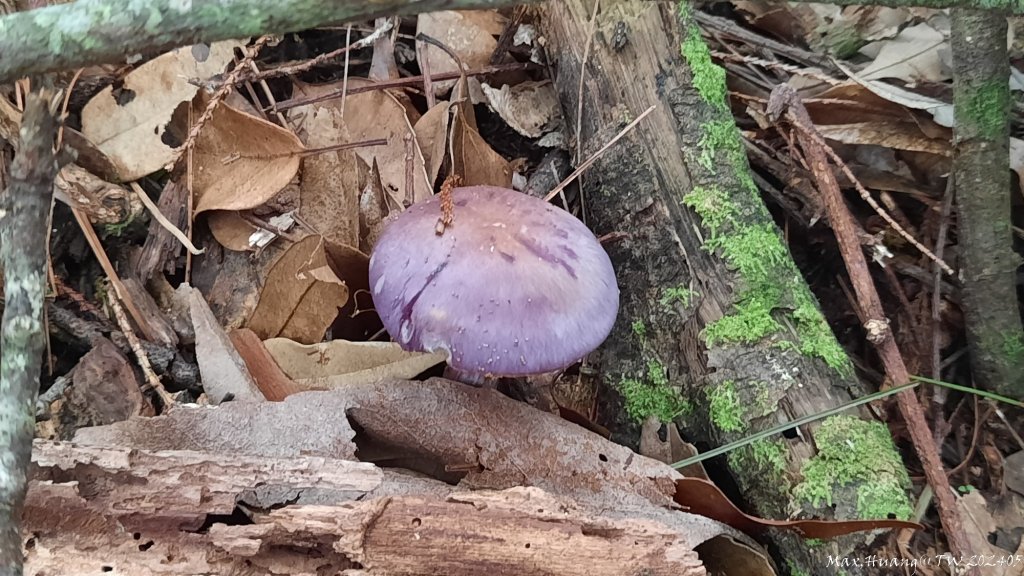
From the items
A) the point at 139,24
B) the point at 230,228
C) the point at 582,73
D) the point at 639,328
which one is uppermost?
the point at 139,24

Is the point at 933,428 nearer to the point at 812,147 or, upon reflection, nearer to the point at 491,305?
the point at 812,147

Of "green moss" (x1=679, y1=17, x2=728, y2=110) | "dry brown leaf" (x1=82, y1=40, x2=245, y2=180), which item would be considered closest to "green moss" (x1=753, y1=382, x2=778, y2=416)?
"green moss" (x1=679, y1=17, x2=728, y2=110)

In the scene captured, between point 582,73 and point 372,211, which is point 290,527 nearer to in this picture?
point 372,211

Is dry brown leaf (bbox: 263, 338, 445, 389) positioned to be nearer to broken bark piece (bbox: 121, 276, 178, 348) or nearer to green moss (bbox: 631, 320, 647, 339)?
broken bark piece (bbox: 121, 276, 178, 348)

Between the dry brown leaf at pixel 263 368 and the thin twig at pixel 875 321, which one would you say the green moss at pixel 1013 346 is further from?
the dry brown leaf at pixel 263 368

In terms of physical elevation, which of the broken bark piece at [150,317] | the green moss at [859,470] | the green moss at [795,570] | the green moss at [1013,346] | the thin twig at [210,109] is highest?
the thin twig at [210,109]

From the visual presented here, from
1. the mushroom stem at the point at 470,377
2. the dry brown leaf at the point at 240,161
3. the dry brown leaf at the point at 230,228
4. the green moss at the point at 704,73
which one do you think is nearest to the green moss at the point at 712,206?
the green moss at the point at 704,73

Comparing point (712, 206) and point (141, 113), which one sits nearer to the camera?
point (712, 206)

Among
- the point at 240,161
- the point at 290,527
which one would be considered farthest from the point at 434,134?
the point at 290,527
